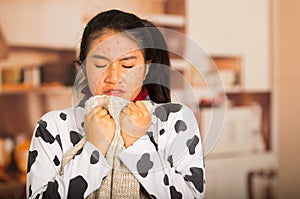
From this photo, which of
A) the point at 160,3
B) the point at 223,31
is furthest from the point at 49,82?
the point at 223,31

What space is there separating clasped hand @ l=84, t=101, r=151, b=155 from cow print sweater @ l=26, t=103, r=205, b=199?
0.04 ft

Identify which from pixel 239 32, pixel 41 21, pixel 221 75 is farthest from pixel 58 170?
pixel 239 32

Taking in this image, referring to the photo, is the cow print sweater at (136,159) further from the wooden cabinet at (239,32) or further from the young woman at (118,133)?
the wooden cabinet at (239,32)

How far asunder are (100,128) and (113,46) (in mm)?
106

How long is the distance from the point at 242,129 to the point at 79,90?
194 cm

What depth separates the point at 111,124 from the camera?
62 cm

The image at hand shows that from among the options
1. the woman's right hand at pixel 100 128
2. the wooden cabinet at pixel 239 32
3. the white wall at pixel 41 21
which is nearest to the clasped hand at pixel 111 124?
the woman's right hand at pixel 100 128

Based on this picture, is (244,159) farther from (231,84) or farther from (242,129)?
(231,84)

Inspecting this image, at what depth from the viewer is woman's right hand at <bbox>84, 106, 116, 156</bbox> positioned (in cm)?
61

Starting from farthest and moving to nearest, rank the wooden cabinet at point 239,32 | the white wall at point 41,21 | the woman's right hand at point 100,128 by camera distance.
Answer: the wooden cabinet at point 239,32
the white wall at point 41,21
the woman's right hand at point 100,128

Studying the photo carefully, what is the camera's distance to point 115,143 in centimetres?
62

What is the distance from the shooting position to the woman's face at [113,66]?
0.65 metres

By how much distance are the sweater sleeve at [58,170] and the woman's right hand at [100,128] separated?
11mm

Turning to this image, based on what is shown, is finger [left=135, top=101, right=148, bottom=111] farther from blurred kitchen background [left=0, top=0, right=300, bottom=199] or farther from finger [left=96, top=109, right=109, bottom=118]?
blurred kitchen background [left=0, top=0, right=300, bottom=199]
